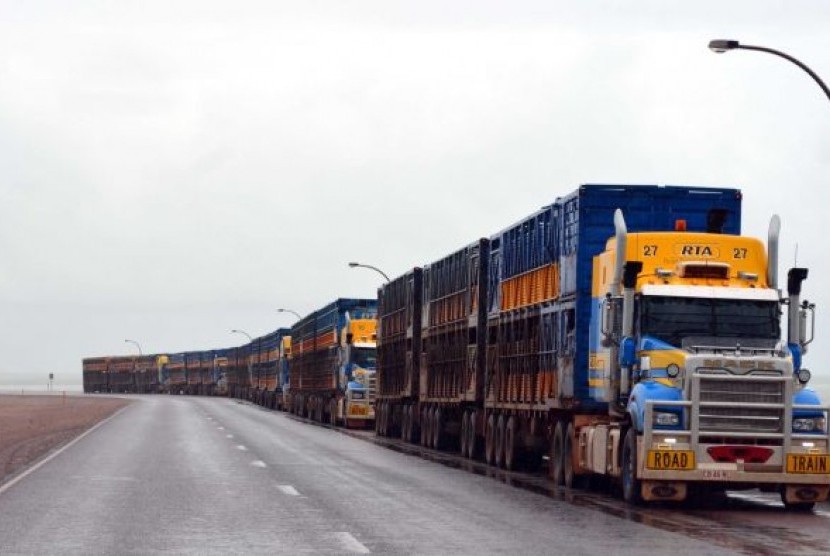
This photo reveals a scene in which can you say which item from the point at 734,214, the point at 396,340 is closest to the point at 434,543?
the point at 734,214

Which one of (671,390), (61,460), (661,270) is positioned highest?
(661,270)

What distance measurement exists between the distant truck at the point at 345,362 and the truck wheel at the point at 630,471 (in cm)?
3284

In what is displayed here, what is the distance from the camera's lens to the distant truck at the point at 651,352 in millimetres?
19531

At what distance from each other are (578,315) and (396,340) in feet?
71.7

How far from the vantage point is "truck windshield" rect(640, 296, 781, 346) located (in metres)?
20.4

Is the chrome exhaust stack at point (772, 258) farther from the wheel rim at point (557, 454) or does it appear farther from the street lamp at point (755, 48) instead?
the wheel rim at point (557, 454)

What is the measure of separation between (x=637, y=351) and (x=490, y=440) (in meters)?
10.7

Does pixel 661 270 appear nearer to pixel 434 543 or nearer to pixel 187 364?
pixel 434 543

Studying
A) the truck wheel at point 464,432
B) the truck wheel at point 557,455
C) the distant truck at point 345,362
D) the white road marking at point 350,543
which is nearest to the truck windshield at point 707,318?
the truck wheel at point 557,455

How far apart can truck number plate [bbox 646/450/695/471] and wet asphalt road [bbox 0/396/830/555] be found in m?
0.60

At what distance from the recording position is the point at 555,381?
2486 centimetres

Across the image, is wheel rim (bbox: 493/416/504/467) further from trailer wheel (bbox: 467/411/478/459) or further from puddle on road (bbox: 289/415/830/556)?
trailer wheel (bbox: 467/411/478/459)

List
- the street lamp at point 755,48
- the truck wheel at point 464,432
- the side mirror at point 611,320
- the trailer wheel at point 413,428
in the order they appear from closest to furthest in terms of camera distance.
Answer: the side mirror at point 611,320 < the street lamp at point 755,48 < the truck wheel at point 464,432 < the trailer wheel at point 413,428

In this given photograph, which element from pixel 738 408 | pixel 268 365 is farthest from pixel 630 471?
pixel 268 365
